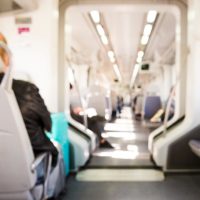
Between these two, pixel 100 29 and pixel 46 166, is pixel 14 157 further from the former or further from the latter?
pixel 100 29

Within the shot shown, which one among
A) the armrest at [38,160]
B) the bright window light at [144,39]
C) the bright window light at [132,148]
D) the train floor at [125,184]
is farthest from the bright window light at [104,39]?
the armrest at [38,160]

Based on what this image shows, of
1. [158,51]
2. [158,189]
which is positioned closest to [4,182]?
[158,189]

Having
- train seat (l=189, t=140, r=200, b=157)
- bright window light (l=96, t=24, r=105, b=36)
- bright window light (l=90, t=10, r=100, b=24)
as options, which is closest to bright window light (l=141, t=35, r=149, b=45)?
bright window light (l=96, t=24, r=105, b=36)

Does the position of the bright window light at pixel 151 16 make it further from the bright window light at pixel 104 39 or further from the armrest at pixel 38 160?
the armrest at pixel 38 160

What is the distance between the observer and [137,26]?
8.36 m

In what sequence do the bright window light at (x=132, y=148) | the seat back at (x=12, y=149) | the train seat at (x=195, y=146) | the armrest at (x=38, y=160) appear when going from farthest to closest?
the bright window light at (x=132, y=148)
the train seat at (x=195, y=146)
the armrest at (x=38, y=160)
the seat back at (x=12, y=149)

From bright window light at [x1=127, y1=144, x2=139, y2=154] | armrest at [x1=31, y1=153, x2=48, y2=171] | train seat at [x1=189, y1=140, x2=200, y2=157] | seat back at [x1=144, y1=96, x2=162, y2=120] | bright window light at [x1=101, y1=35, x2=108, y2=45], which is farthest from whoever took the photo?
seat back at [x1=144, y1=96, x2=162, y2=120]

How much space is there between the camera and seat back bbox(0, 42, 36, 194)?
212 centimetres

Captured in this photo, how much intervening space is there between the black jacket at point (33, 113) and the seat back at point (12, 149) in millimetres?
201

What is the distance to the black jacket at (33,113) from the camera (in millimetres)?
2449

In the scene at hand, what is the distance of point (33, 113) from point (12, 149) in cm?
37

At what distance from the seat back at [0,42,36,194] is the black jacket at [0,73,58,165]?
20cm

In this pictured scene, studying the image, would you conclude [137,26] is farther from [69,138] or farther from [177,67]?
[69,138]

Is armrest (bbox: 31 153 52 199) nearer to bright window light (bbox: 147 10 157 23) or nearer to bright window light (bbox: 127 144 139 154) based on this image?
bright window light (bbox: 127 144 139 154)
